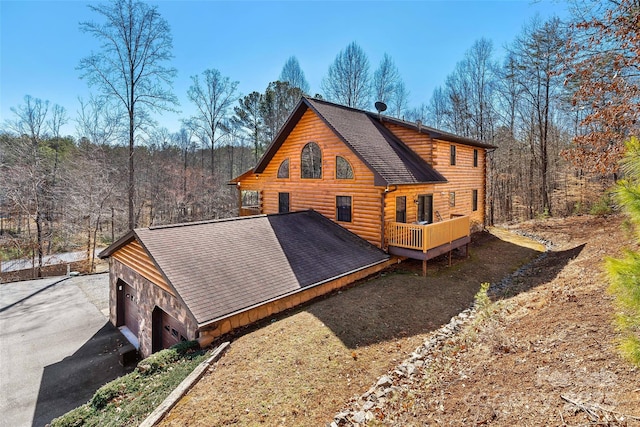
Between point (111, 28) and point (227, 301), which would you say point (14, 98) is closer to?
point (111, 28)

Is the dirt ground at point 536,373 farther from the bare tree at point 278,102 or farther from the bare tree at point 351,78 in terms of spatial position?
the bare tree at point 278,102

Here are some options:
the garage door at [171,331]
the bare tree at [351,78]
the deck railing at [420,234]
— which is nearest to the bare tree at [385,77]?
the bare tree at [351,78]

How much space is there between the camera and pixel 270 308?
25.8ft

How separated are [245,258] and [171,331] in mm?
2676

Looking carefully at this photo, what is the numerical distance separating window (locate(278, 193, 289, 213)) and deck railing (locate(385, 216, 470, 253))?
571 centimetres

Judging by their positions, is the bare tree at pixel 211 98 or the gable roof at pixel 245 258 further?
the bare tree at pixel 211 98

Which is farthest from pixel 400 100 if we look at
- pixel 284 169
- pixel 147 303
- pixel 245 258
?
pixel 147 303

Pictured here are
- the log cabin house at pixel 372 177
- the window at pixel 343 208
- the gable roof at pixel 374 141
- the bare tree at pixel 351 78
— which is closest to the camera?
the log cabin house at pixel 372 177

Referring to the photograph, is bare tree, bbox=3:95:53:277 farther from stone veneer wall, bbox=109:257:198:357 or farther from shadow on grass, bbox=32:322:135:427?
shadow on grass, bbox=32:322:135:427

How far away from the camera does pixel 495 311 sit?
758 centimetres

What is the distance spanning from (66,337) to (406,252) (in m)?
12.3

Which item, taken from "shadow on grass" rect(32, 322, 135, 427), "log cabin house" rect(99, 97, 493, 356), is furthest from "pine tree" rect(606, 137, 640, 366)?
"shadow on grass" rect(32, 322, 135, 427)

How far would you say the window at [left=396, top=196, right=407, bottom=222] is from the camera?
12.3 metres

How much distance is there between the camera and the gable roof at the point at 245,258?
7105 mm
